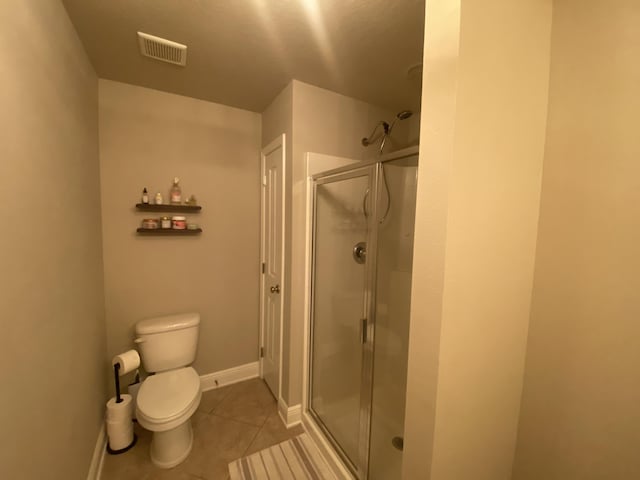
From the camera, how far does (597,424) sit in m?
0.74

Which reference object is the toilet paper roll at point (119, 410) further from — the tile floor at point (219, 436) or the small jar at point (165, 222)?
the small jar at point (165, 222)

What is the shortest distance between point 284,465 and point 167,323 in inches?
47.1

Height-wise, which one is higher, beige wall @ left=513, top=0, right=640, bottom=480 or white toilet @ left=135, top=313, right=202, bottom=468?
beige wall @ left=513, top=0, right=640, bottom=480

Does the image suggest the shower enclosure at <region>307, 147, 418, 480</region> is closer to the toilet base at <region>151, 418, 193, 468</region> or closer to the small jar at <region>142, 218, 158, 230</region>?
the toilet base at <region>151, 418, 193, 468</region>

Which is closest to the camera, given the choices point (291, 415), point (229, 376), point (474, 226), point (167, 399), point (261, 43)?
point (474, 226)

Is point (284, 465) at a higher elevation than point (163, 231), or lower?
lower

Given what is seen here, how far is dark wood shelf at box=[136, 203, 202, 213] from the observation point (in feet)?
5.96

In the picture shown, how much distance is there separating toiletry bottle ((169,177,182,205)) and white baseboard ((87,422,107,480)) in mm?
1550

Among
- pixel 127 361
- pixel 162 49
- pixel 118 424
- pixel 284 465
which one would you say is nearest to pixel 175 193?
→ pixel 162 49

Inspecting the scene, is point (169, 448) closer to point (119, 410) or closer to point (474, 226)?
point (119, 410)

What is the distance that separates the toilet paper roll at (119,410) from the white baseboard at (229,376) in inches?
22.5

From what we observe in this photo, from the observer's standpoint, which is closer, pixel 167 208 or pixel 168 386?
pixel 168 386

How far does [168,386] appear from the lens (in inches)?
63.0

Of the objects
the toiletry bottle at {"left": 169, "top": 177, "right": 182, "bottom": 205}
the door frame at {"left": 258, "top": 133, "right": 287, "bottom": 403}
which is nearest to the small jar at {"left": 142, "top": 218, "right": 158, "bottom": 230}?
the toiletry bottle at {"left": 169, "top": 177, "right": 182, "bottom": 205}
